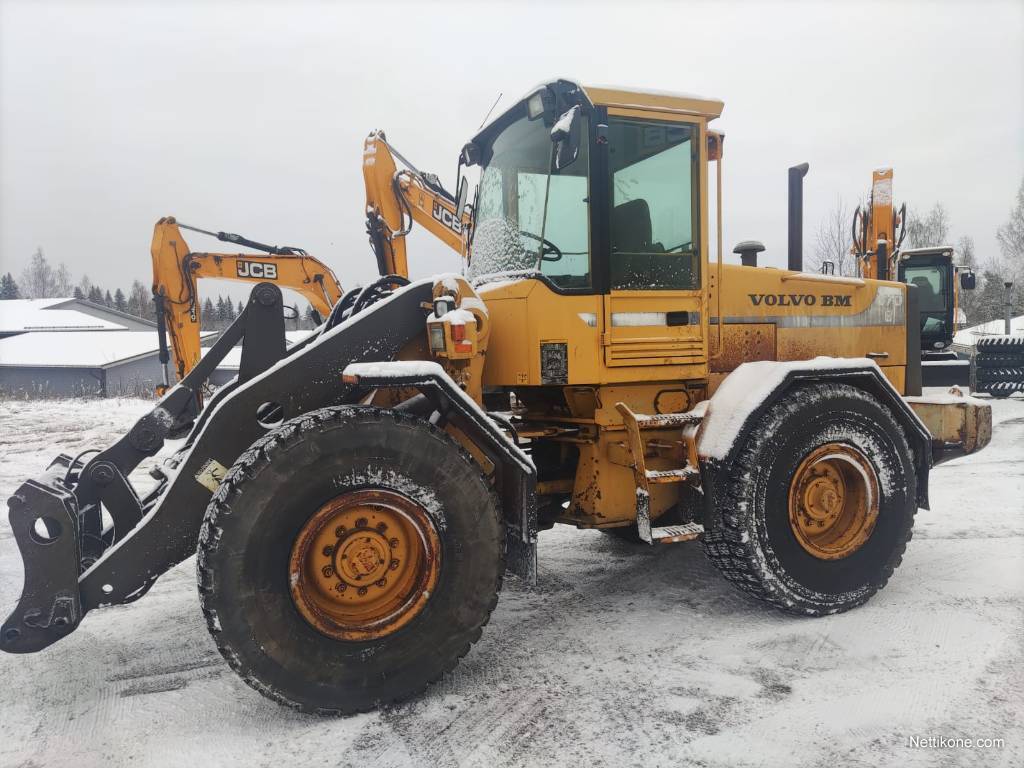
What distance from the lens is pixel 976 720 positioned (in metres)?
2.85

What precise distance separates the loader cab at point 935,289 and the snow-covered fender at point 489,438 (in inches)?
509

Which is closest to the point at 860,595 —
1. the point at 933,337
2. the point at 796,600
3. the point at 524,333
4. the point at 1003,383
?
the point at 796,600

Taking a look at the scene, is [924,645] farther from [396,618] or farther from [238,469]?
[238,469]

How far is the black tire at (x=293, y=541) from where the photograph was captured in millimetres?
2768

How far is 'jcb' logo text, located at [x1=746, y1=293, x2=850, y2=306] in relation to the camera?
176 inches

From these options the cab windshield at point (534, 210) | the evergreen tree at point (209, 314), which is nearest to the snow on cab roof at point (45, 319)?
the evergreen tree at point (209, 314)

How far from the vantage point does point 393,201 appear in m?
8.71

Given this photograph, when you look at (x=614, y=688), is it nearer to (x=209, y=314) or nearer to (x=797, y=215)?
(x=797, y=215)

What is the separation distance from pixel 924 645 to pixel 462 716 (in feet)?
7.65

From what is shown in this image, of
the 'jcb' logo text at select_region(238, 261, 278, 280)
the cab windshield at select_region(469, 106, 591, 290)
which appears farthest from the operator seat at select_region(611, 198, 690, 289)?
the 'jcb' logo text at select_region(238, 261, 278, 280)

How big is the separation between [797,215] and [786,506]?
6.24 ft

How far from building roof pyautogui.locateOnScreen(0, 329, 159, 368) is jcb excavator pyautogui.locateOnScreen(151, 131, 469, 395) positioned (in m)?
21.1

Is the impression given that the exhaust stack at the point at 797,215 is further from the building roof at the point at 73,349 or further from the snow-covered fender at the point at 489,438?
the building roof at the point at 73,349

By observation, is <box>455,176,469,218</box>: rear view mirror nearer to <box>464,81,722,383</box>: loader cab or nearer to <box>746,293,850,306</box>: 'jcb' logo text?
<box>464,81,722,383</box>: loader cab
